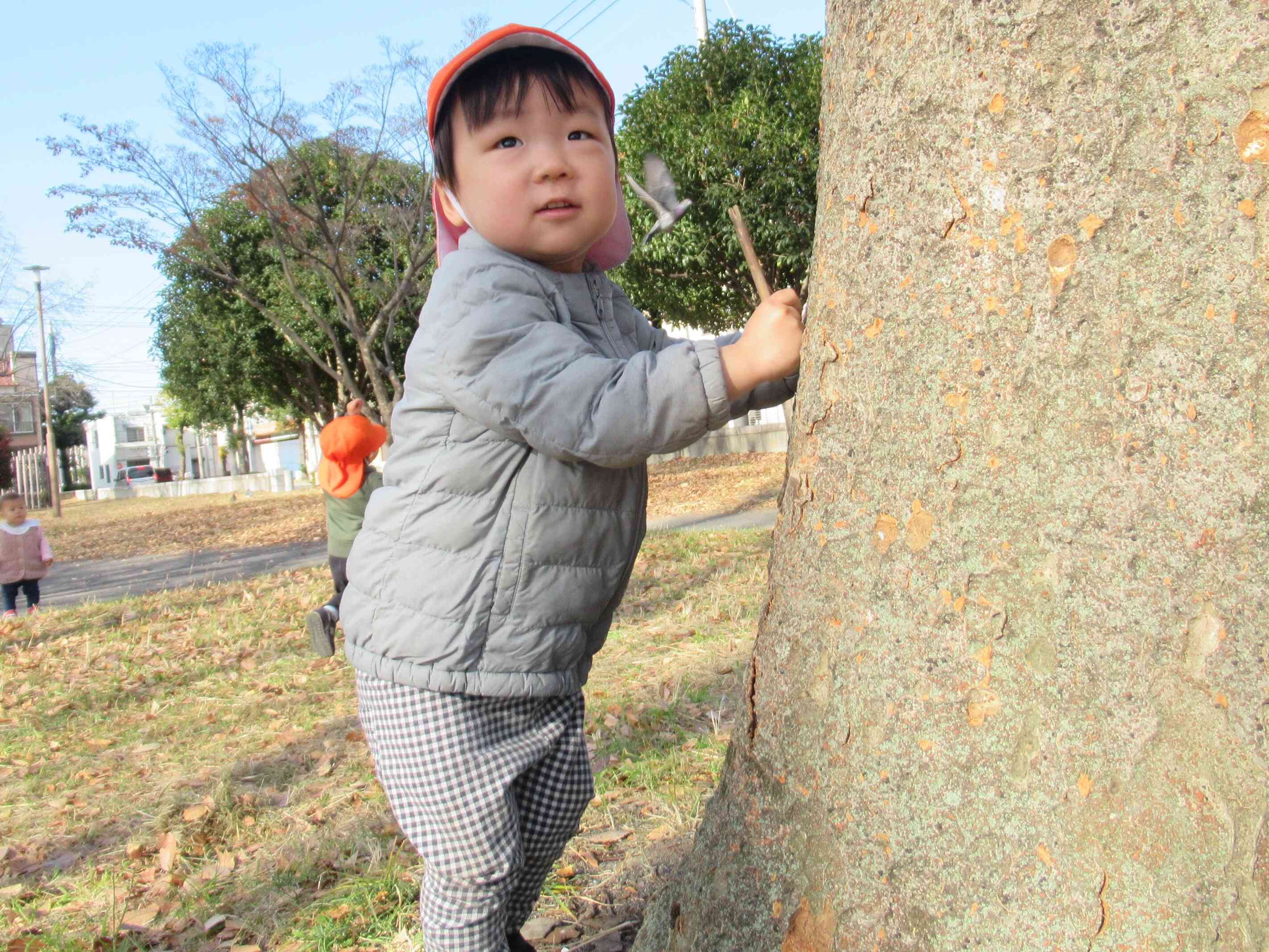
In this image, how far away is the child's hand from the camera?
57.1 inches

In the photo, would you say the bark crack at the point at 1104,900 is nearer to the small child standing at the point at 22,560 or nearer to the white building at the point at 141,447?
the small child standing at the point at 22,560

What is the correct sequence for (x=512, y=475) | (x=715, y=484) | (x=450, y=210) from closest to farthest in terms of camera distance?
(x=512, y=475)
(x=450, y=210)
(x=715, y=484)

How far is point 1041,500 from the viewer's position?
119 centimetres

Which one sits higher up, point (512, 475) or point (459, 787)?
point (512, 475)

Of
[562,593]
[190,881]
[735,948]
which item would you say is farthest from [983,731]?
[190,881]

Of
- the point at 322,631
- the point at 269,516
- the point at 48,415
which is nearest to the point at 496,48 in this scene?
the point at 322,631

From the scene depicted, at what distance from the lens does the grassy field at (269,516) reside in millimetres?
13414

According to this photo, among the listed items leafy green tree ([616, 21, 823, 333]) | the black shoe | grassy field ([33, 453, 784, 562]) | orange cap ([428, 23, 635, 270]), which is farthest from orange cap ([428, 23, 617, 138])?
leafy green tree ([616, 21, 823, 333])

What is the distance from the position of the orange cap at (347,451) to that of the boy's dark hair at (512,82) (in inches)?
194

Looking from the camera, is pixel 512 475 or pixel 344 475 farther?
pixel 344 475

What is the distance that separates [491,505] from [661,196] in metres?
0.73

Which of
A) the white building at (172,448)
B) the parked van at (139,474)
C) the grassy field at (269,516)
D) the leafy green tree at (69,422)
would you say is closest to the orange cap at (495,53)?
the grassy field at (269,516)

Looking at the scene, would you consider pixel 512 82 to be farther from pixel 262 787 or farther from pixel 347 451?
pixel 347 451

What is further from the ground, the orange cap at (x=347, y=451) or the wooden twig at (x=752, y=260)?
the wooden twig at (x=752, y=260)
